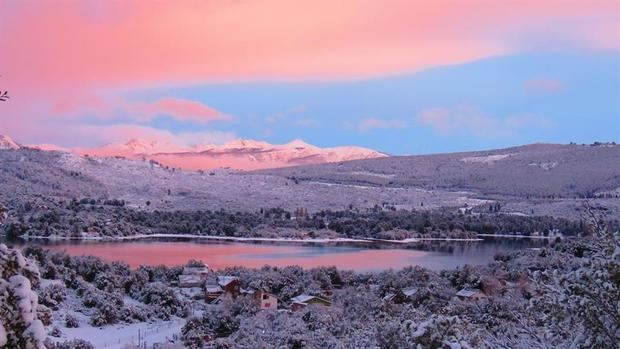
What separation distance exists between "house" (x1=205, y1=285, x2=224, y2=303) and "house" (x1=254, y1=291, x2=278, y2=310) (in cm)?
235

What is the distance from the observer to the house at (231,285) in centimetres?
2414

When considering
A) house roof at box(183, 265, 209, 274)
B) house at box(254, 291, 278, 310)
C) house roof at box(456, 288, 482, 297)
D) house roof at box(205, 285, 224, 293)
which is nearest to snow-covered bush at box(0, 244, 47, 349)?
house at box(254, 291, 278, 310)

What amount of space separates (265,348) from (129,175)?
259ft

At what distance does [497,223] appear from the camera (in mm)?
60312

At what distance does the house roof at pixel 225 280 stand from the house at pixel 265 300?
108 inches

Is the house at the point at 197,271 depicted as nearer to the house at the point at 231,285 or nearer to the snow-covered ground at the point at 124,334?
the house at the point at 231,285

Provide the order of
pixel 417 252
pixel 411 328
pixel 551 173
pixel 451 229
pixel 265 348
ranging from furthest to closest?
pixel 551 173
pixel 451 229
pixel 417 252
pixel 265 348
pixel 411 328

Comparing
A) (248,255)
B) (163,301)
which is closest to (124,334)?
(163,301)

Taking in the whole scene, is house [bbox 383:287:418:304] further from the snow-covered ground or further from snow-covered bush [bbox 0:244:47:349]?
snow-covered bush [bbox 0:244:47:349]

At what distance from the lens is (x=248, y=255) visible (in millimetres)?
41781

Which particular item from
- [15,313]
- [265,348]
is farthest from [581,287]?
[265,348]

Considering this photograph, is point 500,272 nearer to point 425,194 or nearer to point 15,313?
point 15,313

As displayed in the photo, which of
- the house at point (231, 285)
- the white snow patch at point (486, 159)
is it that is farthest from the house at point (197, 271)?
the white snow patch at point (486, 159)

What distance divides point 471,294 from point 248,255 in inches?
876
